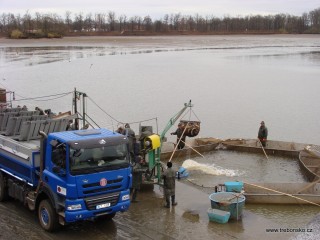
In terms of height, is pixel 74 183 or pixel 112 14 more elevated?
pixel 112 14

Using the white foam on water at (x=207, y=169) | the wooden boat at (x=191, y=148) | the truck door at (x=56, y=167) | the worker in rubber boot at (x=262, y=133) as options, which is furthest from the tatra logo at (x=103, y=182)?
the worker in rubber boot at (x=262, y=133)

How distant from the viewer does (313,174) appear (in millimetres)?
15219

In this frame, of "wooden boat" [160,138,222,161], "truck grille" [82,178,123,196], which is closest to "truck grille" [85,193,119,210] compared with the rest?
"truck grille" [82,178,123,196]

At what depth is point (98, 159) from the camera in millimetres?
9523

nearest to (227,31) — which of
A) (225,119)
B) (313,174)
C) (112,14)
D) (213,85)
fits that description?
(112,14)

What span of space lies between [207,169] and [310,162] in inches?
157

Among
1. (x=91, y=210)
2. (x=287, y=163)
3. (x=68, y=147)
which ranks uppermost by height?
(x=68, y=147)

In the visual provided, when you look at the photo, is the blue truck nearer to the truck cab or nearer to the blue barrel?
the truck cab

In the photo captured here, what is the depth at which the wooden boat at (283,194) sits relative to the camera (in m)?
12.7

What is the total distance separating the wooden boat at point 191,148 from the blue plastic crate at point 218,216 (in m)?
7.21

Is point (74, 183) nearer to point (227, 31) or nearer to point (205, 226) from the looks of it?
point (205, 226)

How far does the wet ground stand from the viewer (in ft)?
32.7

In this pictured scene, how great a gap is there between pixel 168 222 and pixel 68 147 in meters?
3.24

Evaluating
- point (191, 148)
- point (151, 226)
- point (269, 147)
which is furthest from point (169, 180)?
point (269, 147)
